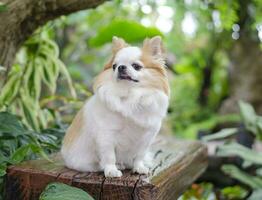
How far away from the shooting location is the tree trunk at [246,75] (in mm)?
4188

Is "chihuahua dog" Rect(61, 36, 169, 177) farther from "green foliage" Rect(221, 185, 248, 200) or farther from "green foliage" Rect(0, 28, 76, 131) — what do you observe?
"green foliage" Rect(221, 185, 248, 200)

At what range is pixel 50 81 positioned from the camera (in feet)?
7.33

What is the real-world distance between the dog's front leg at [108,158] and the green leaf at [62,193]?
11 cm

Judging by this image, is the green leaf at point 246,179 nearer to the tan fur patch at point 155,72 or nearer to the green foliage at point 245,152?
the green foliage at point 245,152

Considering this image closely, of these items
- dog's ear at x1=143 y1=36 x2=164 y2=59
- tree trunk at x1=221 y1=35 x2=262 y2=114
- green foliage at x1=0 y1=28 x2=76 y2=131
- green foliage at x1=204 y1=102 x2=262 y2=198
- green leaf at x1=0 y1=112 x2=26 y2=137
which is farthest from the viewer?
tree trunk at x1=221 y1=35 x2=262 y2=114

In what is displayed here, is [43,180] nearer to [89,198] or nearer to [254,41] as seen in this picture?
[89,198]

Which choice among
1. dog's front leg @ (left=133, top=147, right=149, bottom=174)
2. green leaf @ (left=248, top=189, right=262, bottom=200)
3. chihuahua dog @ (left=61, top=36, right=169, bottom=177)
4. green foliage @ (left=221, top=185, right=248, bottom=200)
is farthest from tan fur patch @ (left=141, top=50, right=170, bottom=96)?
green foliage @ (left=221, top=185, right=248, bottom=200)

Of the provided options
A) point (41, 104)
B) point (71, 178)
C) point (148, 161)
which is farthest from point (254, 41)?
point (71, 178)

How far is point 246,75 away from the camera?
4.25m

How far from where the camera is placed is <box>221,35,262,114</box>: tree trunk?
13.7 feet

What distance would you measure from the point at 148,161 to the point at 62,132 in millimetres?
607

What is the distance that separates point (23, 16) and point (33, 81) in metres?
0.44

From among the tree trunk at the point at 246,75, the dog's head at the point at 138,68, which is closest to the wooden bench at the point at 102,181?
the dog's head at the point at 138,68

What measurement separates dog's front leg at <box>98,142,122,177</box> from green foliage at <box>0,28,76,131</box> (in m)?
0.75
